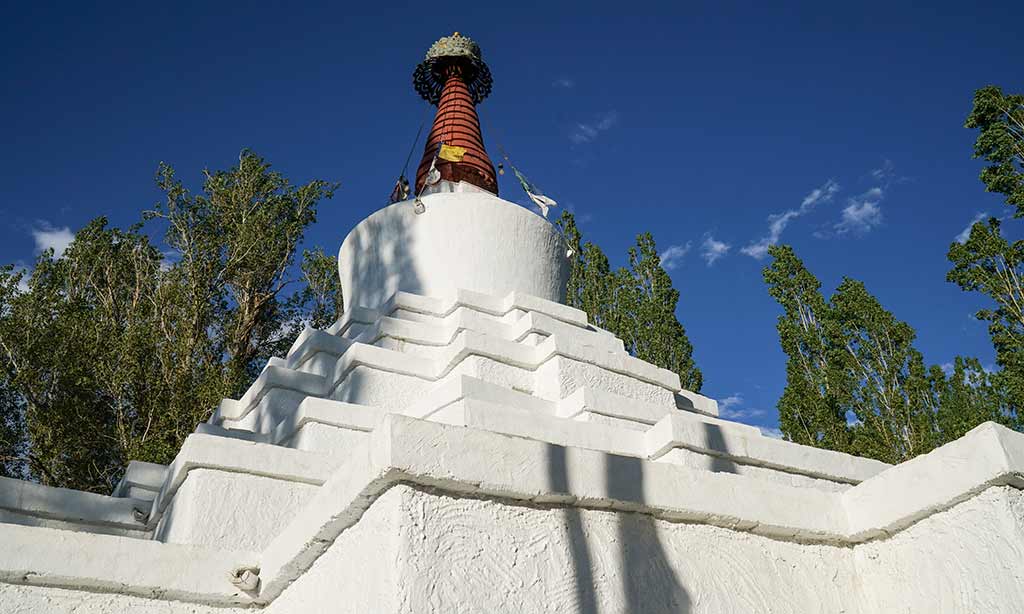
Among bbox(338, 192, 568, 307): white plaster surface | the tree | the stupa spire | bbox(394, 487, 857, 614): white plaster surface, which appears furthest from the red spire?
bbox(394, 487, 857, 614): white plaster surface

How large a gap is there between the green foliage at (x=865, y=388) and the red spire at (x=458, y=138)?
614 cm

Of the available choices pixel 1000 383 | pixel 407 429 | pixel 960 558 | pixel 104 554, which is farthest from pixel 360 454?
pixel 1000 383

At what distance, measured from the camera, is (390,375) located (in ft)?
23.4

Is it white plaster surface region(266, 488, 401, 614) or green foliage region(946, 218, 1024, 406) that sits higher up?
green foliage region(946, 218, 1024, 406)

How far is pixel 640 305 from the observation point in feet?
51.4

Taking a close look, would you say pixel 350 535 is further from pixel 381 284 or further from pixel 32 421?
pixel 32 421

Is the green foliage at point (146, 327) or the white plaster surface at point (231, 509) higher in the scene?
the green foliage at point (146, 327)

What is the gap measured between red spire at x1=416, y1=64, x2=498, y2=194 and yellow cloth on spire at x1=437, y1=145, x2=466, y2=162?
184 mm

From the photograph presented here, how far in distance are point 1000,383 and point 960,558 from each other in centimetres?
1182

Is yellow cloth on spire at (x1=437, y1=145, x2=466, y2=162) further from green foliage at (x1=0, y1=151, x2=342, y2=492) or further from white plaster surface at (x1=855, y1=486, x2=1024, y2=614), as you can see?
white plaster surface at (x1=855, y1=486, x2=1024, y2=614)

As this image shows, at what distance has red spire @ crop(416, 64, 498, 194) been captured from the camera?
1170cm

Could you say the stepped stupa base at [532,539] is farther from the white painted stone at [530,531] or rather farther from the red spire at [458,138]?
the red spire at [458,138]

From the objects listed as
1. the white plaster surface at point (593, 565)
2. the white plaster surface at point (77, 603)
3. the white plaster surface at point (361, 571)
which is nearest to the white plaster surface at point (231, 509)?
the white plaster surface at point (77, 603)

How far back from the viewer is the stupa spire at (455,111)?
38.2 ft
